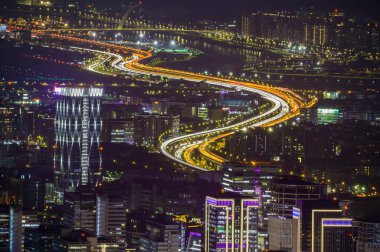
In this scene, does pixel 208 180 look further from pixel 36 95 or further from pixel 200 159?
pixel 36 95


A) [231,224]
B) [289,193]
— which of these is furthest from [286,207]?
[231,224]

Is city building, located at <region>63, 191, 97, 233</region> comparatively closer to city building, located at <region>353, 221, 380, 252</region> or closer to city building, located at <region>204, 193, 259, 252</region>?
city building, located at <region>204, 193, 259, 252</region>

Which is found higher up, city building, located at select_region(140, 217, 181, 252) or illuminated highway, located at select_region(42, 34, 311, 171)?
city building, located at select_region(140, 217, 181, 252)

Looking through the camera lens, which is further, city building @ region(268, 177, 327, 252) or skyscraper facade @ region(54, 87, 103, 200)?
skyscraper facade @ region(54, 87, 103, 200)

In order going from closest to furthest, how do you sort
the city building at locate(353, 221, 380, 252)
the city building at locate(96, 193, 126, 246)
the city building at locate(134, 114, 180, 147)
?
the city building at locate(353, 221, 380, 252)
the city building at locate(96, 193, 126, 246)
the city building at locate(134, 114, 180, 147)

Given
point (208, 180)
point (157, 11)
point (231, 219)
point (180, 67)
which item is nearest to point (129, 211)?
point (208, 180)

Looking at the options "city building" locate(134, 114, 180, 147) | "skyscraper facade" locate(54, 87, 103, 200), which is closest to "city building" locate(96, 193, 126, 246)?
"skyscraper facade" locate(54, 87, 103, 200)

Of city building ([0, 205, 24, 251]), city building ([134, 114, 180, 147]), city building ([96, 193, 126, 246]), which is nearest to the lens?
city building ([0, 205, 24, 251])

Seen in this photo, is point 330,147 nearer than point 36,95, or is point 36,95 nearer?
point 330,147
